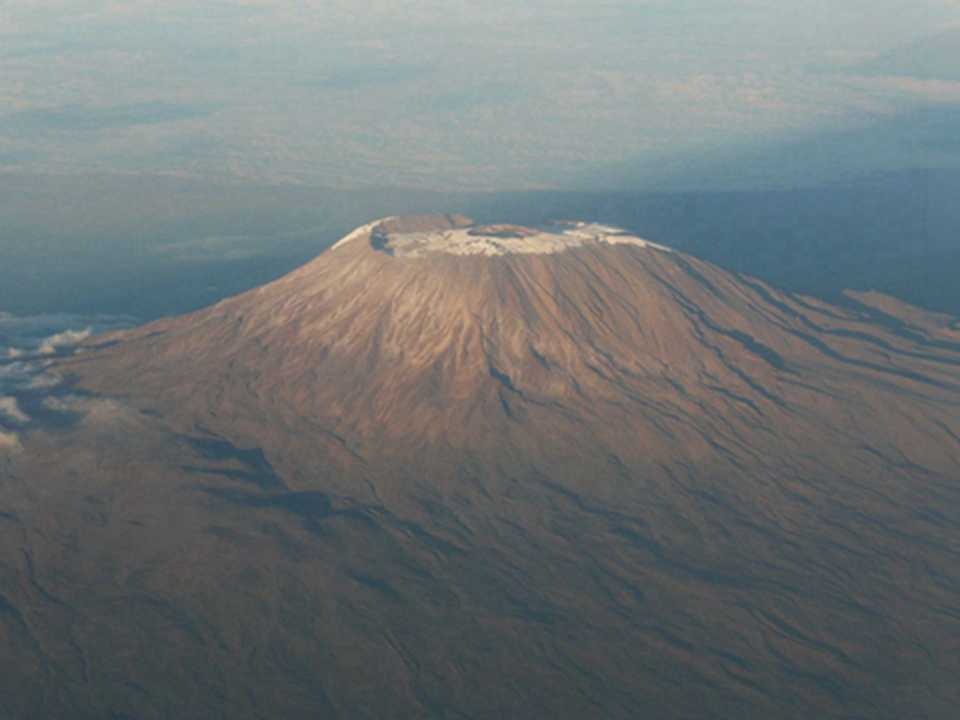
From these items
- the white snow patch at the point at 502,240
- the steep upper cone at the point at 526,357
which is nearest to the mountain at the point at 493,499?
the steep upper cone at the point at 526,357

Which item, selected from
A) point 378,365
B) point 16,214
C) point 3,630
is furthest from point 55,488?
point 16,214

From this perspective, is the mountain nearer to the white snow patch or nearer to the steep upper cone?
the steep upper cone

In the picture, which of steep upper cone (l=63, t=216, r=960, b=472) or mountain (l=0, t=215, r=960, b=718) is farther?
steep upper cone (l=63, t=216, r=960, b=472)

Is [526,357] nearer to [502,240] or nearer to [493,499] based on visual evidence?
[502,240]

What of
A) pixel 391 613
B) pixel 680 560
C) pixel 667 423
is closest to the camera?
pixel 391 613

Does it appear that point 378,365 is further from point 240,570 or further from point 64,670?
point 64,670

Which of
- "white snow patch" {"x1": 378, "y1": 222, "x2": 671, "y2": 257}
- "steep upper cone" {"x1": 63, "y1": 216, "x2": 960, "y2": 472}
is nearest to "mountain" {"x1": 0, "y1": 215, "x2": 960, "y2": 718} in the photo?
"steep upper cone" {"x1": 63, "y1": 216, "x2": 960, "y2": 472}
